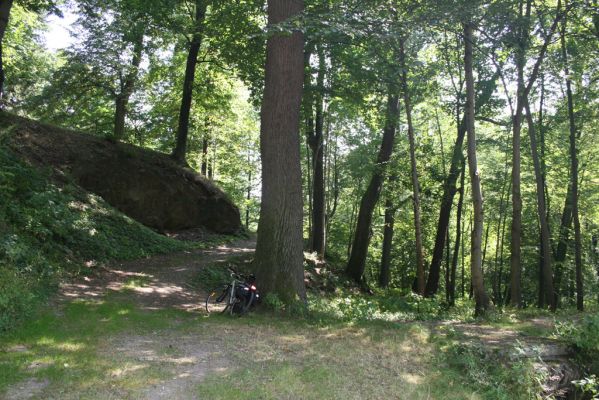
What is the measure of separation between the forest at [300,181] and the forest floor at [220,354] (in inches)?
1.8

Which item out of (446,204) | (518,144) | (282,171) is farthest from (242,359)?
(446,204)

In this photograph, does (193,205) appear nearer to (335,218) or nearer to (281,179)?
(281,179)

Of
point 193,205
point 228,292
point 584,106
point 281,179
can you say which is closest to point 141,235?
point 193,205

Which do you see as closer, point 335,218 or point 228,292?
point 228,292

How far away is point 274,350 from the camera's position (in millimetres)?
6449

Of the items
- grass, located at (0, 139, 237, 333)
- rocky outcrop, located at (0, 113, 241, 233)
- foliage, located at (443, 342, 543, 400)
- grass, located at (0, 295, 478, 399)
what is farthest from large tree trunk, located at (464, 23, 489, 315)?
rocky outcrop, located at (0, 113, 241, 233)

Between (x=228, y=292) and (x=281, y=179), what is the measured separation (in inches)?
98.1

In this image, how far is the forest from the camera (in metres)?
6.34

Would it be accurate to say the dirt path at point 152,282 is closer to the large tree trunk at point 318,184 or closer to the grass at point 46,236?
the grass at point 46,236

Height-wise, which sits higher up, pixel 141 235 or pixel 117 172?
pixel 117 172

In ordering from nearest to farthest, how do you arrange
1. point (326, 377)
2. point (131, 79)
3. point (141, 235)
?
1. point (326, 377)
2. point (141, 235)
3. point (131, 79)

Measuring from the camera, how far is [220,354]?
6.14 meters

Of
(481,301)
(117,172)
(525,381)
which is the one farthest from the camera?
(117,172)

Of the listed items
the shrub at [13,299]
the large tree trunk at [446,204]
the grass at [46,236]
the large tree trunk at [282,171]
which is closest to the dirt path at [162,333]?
the grass at [46,236]
